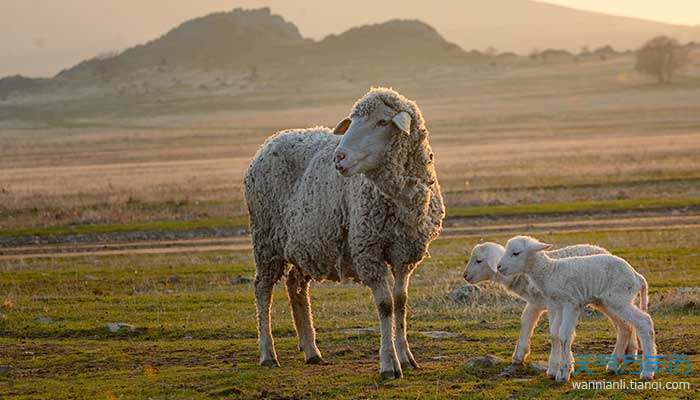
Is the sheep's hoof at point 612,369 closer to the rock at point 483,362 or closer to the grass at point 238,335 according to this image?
the grass at point 238,335

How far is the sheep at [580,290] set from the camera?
12539 mm

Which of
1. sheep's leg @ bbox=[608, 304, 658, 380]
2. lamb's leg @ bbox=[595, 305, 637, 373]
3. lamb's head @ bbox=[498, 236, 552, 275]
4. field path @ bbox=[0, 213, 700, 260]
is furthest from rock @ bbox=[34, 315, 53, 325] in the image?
field path @ bbox=[0, 213, 700, 260]

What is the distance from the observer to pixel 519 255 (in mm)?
13375

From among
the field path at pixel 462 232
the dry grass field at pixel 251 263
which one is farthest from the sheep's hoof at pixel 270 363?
the field path at pixel 462 232

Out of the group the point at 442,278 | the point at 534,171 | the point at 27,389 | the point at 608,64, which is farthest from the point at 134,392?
the point at 608,64

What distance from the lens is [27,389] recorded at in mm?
13516

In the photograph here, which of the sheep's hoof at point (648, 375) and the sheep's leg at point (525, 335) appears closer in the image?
the sheep's hoof at point (648, 375)

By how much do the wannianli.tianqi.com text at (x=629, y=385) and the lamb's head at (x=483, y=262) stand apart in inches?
93.7

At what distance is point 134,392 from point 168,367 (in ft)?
5.91

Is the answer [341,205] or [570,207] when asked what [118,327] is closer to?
[341,205]

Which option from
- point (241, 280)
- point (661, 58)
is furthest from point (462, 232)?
point (661, 58)

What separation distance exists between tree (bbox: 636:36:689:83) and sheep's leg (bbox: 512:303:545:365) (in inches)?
4933

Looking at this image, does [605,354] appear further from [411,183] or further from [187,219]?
[187,219]

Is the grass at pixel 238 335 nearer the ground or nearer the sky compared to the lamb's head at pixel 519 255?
nearer the ground
